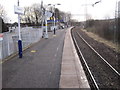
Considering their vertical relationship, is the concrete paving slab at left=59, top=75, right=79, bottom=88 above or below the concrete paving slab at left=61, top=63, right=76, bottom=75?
below

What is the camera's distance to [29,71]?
855cm

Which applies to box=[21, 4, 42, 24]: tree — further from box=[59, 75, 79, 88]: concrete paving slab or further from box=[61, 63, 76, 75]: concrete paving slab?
box=[59, 75, 79, 88]: concrete paving slab

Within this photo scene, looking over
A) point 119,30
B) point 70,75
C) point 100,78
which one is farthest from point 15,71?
point 119,30

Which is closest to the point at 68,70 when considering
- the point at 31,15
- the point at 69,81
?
the point at 69,81

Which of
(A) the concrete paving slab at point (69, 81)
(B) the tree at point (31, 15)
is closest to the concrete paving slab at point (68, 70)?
(A) the concrete paving slab at point (69, 81)

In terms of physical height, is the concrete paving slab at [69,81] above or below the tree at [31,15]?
below

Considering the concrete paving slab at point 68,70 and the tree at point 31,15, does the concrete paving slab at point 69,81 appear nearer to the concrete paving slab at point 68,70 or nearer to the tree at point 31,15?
the concrete paving slab at point 68,70

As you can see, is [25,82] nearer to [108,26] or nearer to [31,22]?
[108,26]

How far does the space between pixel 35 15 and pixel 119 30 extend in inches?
3394

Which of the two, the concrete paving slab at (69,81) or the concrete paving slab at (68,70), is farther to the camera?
the concrete paving slab at (68,70)

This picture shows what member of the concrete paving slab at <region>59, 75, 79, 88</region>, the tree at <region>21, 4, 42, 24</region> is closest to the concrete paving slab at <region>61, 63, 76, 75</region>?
the concrete paving slab at <region>59, 75, 79, 88</region>

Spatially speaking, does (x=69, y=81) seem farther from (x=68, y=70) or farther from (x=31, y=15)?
(x=31, y=15)

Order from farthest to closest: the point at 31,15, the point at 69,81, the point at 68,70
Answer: the point at 31,15 → the point at 68,70 → the point at 69,81

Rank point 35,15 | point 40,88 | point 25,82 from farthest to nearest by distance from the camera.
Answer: point 35,15
point 25,82
point 40,88
